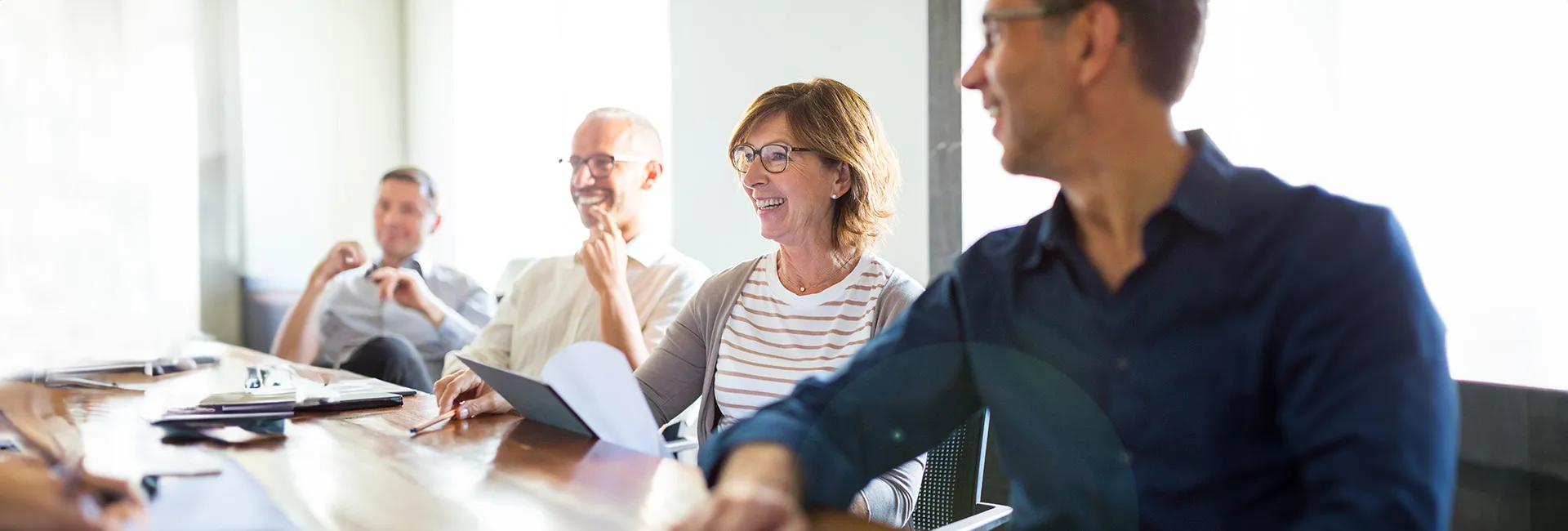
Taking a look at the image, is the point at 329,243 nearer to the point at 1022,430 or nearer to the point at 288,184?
the point at 288,184

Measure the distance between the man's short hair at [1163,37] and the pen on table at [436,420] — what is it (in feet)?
2.98

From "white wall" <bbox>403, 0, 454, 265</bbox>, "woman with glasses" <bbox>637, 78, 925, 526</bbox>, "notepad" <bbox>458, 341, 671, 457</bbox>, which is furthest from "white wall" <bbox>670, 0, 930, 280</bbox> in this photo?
"white wall" <bbox>403, 0, 454, 265</bbox>

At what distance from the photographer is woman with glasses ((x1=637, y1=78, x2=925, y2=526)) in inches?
63.6

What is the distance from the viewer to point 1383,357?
723 millimetres

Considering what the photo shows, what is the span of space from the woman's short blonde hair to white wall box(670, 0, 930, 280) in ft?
2.36

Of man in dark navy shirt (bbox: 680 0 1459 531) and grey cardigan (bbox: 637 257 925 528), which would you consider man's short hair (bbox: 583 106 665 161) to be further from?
man in dark navy shirt (bbox: 680 0 1459 531)

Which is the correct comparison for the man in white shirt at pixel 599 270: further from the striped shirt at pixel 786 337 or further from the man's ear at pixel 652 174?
the striped shirt at pixel 786 337

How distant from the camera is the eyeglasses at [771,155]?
5.65 feet

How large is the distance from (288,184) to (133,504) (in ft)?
15.7

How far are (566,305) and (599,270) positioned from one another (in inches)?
12.4

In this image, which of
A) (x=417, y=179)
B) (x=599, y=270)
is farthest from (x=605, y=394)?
(x=417, y=179)

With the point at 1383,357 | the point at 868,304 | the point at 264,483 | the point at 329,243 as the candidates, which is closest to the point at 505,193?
the point at 329,243

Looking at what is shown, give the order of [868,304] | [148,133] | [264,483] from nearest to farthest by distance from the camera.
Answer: [264,483]
[868,304]
[148,133]

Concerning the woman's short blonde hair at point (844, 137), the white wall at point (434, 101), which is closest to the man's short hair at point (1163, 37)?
the woman's short blonde hair at point (844, 137)
